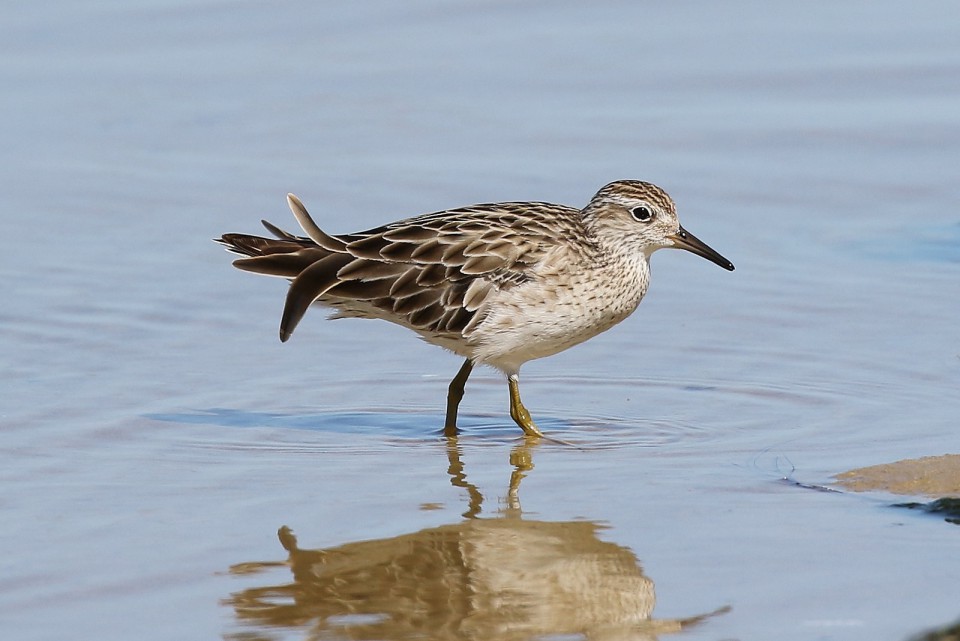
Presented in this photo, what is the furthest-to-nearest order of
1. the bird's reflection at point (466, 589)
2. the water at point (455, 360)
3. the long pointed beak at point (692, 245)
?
1. the long pointed beak at point (692, 245)
2. the water at point (455, 360)
3. the bird's reflection at point (466, 589)

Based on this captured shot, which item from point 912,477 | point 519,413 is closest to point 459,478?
point 519,413

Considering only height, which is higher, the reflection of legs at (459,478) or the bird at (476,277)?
the bird at (476,277)

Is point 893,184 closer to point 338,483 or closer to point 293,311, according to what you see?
point 293,311

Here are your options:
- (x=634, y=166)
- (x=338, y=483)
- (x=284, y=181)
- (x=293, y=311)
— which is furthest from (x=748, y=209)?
(x=338, y=483)

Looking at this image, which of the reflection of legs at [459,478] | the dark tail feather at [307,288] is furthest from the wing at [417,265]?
the reflection of legs at [459,478]

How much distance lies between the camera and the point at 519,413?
902 centimetres

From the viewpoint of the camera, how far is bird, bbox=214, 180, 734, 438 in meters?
9.00

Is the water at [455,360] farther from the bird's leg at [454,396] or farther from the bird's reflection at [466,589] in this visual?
the bird's leg at [454,396]

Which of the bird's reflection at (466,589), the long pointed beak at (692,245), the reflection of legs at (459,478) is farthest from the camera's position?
the long pointed beak at (692,245)

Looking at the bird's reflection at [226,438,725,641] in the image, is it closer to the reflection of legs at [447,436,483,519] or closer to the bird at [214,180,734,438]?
the reflection of legs at [447,436,483,519]

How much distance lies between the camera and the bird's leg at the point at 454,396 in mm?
8969

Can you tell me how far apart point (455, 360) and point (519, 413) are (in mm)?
1465

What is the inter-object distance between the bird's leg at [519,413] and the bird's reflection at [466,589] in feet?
4.72

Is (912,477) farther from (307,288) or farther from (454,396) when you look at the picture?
(307,288)
